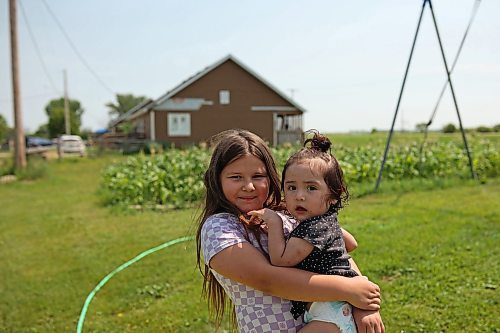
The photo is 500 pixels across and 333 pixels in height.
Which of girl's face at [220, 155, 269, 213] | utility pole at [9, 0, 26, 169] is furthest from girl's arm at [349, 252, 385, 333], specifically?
utility pole at [9, 0, 26, 169]

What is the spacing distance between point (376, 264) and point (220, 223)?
358 centimetres

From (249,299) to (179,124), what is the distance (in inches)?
993

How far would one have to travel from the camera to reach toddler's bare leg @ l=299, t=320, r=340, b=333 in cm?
164

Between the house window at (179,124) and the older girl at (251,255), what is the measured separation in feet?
81.2

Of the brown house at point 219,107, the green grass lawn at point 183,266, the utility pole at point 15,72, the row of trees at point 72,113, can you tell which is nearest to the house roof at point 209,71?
the brown house at point 219,107

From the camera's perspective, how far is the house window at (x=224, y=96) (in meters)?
26.9

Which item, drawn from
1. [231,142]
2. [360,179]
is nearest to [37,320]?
[231,142]

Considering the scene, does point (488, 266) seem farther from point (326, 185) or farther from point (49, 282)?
point (49, 282)

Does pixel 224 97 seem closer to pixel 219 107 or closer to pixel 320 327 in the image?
pixel 219 107

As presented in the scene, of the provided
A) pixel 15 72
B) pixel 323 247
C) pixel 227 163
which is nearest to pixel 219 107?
pixel 15 72

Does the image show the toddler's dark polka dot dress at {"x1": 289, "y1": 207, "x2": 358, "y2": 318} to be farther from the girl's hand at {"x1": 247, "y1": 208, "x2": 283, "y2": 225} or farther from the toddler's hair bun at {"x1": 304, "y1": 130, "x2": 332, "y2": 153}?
the toddler's hair bun at {"x1": 304, "y1": 130, "x2": 332, "y2": 153}

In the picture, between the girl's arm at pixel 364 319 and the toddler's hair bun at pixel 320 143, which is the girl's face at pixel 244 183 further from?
the girl's arm at pixel 364 319

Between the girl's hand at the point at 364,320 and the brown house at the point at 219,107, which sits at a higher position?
the brown house at the point at 219,107

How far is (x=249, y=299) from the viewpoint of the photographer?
1.79 metres
